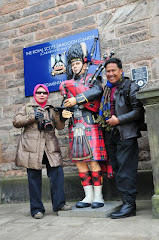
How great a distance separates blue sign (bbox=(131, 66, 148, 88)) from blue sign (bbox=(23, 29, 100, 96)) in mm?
874

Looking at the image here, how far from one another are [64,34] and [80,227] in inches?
127

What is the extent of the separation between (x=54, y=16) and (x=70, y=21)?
346 mm

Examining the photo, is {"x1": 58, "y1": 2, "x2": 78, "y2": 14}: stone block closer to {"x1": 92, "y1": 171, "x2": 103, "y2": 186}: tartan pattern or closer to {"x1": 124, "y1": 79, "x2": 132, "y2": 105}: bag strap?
{"x1": 124, "y1": 79, "x2": 132, "y2": 105}: bag strap

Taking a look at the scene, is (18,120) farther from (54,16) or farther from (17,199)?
(54,16)

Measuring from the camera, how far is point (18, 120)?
360 centimetres

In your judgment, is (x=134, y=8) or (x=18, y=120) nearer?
(x=18, y=120)

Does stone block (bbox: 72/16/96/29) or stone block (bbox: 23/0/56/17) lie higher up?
stone block (bbox: 23/0/56/17)

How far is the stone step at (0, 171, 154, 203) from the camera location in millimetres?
4039

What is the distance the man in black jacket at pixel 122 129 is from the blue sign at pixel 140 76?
91 centimetres

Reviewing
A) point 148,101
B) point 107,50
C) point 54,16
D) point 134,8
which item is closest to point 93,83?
point 148,101

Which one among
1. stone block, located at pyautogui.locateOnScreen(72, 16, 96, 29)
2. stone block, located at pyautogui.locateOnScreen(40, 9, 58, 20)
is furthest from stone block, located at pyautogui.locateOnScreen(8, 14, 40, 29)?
stone block, located at pyautogui.locateOnScreen(72, 16, 96, 29)

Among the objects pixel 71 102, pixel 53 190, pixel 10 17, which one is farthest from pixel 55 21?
pixel 53 190

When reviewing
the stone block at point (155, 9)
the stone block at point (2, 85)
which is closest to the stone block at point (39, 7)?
the stone block at point (2, 85)

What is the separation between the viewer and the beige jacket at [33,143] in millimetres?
3518
